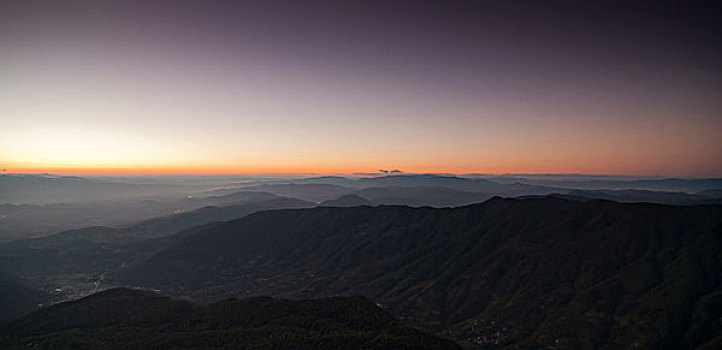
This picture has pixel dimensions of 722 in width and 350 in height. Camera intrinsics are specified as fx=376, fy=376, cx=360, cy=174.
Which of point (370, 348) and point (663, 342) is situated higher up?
point (370, 348)

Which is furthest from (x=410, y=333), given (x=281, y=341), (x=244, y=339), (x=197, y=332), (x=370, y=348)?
(x=197, y=332)

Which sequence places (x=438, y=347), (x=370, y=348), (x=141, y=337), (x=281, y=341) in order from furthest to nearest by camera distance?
(x=141, y=337) → (x=281, y=341) → (x=438, y=347) → (x=370, y=348)

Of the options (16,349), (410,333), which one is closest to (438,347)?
(410,333)

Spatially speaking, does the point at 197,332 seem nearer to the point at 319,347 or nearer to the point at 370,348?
the point at 319,347

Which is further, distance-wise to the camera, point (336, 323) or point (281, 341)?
point (336, 323)

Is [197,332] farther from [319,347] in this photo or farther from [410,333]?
[410,333]

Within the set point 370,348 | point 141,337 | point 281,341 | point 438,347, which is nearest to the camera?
point 370,348

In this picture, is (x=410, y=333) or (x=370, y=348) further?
(x=410, y=333)

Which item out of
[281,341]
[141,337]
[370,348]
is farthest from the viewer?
[141,337]

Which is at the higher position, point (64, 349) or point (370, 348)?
point (370, 348)
